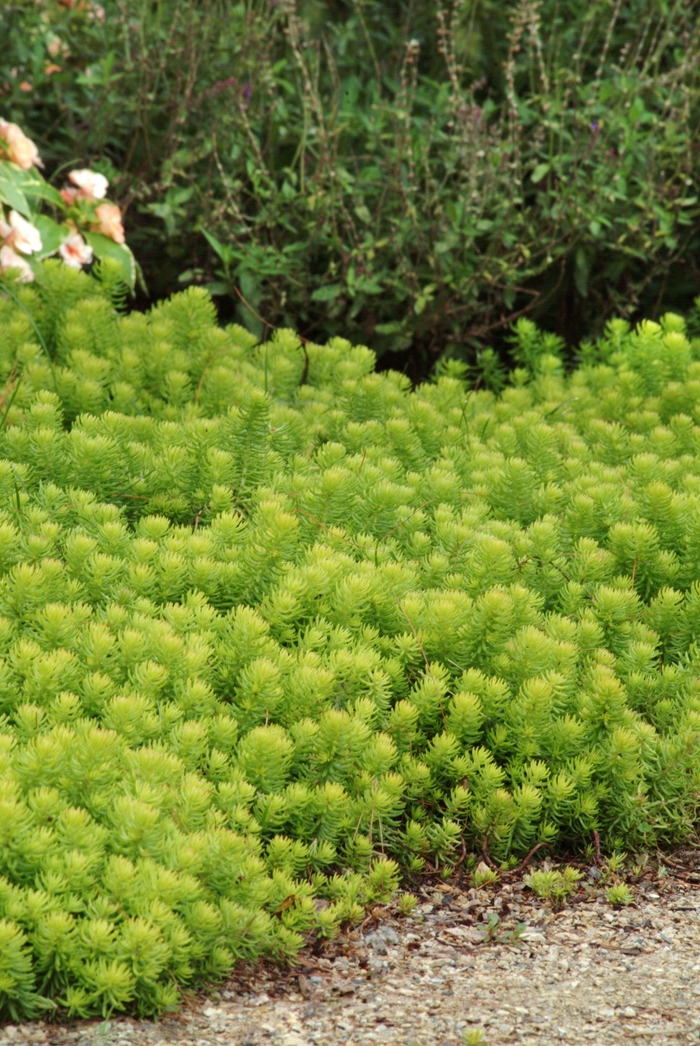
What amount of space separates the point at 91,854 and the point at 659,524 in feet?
6.12

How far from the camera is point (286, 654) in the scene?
2566 mm

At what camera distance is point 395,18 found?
19.1 feet

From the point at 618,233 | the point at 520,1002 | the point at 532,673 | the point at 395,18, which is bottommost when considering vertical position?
the point at 520,1002

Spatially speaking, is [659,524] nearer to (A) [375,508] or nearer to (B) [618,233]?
(A) [375,508]

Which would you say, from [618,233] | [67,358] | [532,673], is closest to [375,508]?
[532,673]

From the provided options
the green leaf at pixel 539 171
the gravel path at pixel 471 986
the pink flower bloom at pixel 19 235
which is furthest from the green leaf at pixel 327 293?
the gravel path at pixel 471 986

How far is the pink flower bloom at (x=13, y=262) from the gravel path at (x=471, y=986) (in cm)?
252

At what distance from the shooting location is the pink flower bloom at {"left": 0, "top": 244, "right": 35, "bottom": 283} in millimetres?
3898

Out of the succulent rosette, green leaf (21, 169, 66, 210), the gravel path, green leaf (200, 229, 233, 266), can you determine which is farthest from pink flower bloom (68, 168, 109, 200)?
the gravel path

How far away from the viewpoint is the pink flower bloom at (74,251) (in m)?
4.20

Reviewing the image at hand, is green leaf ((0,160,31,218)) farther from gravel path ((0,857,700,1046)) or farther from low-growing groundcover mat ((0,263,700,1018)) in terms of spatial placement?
gravel path ((0,857,700,1046))

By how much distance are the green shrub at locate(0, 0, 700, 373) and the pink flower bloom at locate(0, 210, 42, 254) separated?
2.83 ft

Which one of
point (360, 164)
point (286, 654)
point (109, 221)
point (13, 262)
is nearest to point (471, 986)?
point (286, 654)

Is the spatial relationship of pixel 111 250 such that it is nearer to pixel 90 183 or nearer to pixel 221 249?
pixel 90 183
